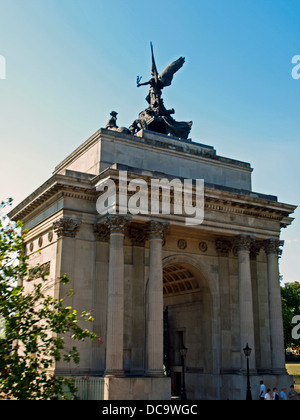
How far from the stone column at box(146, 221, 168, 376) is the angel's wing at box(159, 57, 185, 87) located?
1350 centimetres

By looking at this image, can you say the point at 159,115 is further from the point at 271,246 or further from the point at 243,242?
the point at 271,246

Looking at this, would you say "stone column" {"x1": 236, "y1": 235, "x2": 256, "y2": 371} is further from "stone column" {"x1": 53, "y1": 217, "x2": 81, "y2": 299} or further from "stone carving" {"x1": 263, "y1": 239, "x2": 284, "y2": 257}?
"stone column" {"x1": 53, "y1": 217, "x2": 81, "y2": 299}

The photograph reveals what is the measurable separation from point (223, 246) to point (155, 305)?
814 centimetres

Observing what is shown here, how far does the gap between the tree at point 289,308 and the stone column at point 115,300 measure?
48286mm

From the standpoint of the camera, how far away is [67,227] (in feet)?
94.3

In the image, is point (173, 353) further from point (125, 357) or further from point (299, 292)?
point (299, 292)

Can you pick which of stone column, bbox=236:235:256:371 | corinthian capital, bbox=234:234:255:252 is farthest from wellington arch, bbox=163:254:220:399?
corinthian capital, bbox=234:234:255:252

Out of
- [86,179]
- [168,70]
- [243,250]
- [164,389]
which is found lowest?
[164,389]

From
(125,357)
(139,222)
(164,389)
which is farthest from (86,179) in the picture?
(164,389)

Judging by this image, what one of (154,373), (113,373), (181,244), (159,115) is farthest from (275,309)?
(159,115)

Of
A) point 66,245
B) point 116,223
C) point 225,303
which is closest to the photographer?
point 116,223

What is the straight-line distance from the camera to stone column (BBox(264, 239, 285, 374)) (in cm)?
3275
